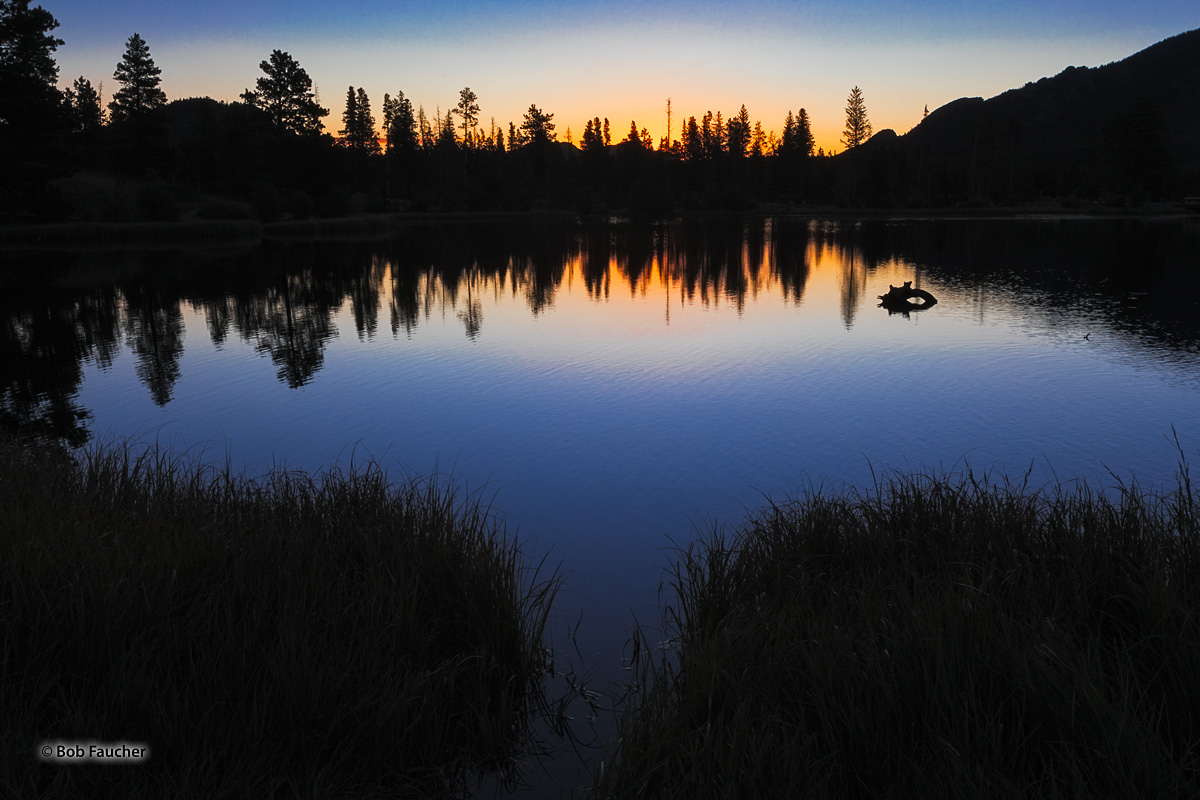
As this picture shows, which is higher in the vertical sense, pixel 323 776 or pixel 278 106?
pixel 278 106

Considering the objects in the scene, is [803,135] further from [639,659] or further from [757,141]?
[639,659]

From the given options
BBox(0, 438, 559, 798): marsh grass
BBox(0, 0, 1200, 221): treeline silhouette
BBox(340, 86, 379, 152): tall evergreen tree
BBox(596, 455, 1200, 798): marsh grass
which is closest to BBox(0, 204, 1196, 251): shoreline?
BBox(0, 0, 1200, 221): treeline silhouette

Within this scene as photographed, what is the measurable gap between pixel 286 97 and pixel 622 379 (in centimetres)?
7986

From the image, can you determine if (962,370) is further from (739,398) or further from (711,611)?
(711,611)

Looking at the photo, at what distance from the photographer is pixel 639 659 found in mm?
6262

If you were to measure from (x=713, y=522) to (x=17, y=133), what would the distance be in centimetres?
4499

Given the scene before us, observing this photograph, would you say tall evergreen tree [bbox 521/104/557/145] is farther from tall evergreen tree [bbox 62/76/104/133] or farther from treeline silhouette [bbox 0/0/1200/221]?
tall evergreen tree [bbox 62/76/104/133]

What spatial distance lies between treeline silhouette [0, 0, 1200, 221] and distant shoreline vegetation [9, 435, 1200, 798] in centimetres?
4157

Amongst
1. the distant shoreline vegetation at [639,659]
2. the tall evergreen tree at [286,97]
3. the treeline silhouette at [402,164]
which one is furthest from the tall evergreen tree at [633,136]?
the distant shoreline vegetation at [639,659]

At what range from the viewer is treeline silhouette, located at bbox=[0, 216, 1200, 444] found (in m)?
20.0

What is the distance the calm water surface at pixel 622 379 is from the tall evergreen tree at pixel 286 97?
5059cm

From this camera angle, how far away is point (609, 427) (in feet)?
43.7

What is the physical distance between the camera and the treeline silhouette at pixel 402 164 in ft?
143

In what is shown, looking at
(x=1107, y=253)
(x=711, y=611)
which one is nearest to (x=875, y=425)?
(x=711, y=611)
